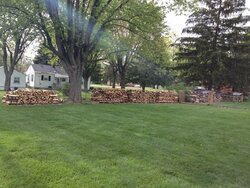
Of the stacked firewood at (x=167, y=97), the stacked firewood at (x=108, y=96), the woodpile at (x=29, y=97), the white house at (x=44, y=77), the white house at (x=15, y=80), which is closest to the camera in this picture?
the woodpile at (x=29, y=97)

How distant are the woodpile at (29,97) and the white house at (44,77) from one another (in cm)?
2417

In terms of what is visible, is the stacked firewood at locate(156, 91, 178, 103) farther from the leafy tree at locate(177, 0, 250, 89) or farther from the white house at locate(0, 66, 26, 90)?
the white house at locate(0, 66, 26, 90)

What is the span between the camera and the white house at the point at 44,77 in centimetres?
3772

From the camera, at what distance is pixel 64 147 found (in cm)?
505

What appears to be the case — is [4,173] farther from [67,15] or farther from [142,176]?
[67,15]

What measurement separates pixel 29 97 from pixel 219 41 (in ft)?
66.5

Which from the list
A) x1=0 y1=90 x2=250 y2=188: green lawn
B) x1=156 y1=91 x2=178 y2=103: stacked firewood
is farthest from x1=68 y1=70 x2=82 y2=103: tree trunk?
x1=0 y1=90 x2=250 y2=188: green lawn

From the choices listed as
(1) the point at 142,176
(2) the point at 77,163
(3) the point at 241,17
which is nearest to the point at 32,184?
(2) the point at 77,163

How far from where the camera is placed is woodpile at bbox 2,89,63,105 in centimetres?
1249

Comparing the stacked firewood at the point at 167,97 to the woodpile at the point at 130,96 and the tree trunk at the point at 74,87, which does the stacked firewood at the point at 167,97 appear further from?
the tree trunk at the point at 74,87

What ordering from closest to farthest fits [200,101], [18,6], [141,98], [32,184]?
1. [32,184]
2. [18,6]
3. [141,98]
4. [200,101]

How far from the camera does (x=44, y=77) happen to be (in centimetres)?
3844

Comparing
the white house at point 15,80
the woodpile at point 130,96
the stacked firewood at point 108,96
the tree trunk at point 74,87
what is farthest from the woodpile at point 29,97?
the white house at point 15,80

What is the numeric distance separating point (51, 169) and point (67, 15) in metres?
11.3
